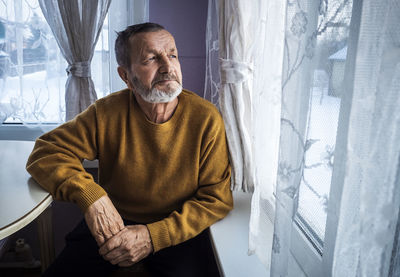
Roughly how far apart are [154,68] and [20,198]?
2.23ft

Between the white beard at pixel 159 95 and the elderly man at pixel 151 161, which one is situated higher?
the white beard at pixel 159 95

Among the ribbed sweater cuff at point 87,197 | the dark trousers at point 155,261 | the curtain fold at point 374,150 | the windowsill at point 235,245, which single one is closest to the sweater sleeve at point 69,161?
the ribbed sweater cuff at point 87,197

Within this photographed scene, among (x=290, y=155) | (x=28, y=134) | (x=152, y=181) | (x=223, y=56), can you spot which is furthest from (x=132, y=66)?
(x=28, y=134)

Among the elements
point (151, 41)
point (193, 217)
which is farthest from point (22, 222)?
point (151, 41)

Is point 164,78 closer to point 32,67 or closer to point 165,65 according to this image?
point 165,65

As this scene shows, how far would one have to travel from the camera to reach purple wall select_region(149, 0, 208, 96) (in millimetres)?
1757

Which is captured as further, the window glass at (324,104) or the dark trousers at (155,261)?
the dark trousers at (155,261)

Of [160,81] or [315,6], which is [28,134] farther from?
[315,6]

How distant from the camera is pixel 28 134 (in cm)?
198

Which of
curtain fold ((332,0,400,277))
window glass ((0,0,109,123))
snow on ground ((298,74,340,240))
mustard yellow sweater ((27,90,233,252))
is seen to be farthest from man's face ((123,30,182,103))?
curtain fold ((332,0,400,277))

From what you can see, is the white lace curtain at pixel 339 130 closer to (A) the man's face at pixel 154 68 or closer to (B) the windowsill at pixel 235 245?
(B) the windowsill at pixel 235 245

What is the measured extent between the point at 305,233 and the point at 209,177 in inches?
23.0

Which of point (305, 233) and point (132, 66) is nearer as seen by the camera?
point (305, 233)

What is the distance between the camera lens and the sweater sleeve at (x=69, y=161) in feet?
3.74
